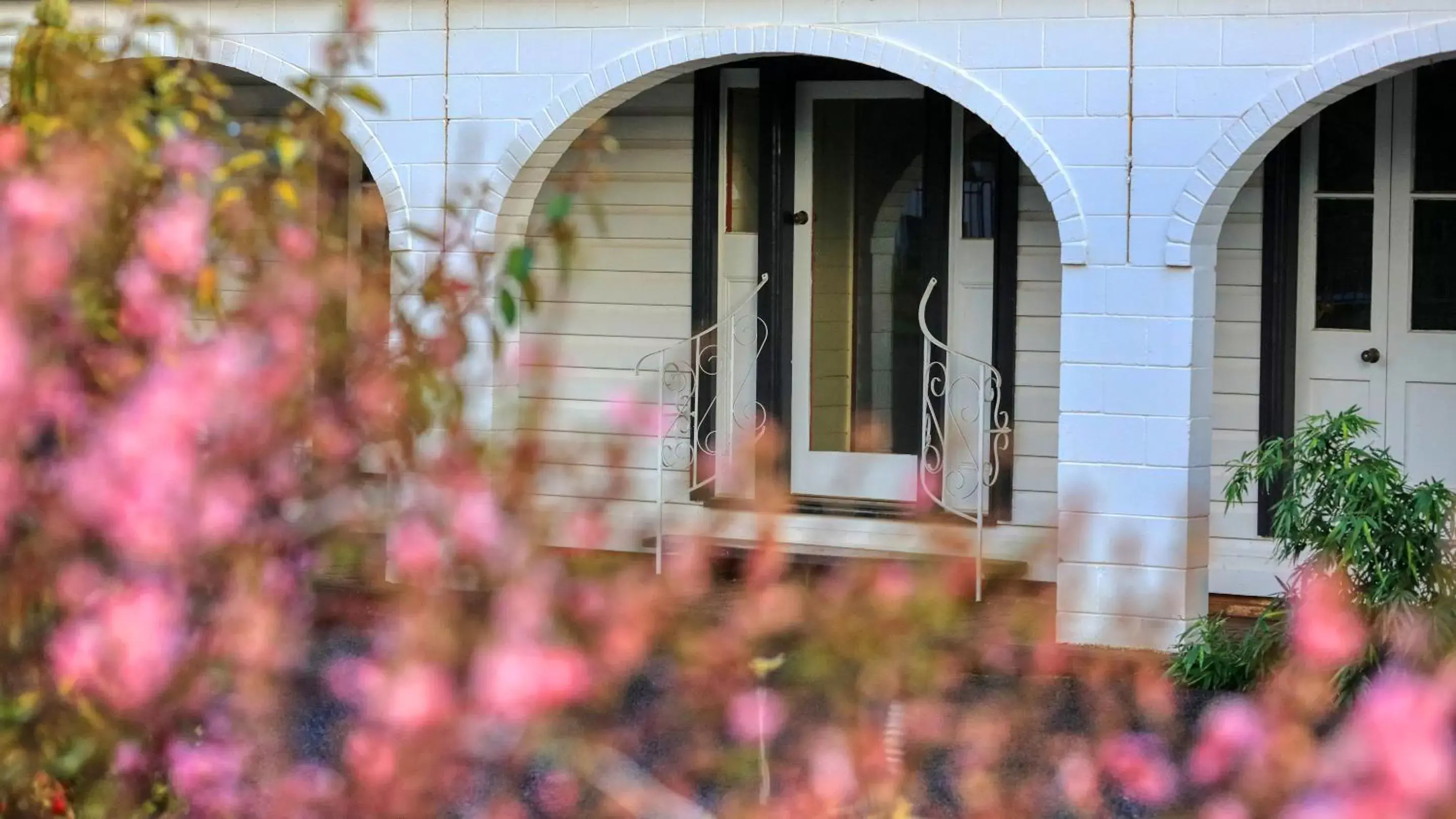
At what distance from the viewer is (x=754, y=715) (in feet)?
8.05

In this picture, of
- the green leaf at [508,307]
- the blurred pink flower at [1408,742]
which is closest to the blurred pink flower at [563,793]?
the green leaf at [508,307]

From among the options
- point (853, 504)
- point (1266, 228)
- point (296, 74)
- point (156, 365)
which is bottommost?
point (853, 504)

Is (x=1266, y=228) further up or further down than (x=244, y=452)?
further up

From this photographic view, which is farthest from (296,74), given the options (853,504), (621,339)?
(853,504)

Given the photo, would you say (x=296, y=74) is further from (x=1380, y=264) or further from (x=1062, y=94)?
(x=1380, y=264)

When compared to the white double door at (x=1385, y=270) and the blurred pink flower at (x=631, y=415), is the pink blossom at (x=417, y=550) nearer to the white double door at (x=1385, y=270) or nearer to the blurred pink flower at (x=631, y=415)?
the blurred pink flower at (x=631, y=415)

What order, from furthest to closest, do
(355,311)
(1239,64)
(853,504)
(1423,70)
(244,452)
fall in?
(853,504) → (1423,70) → (1239,64) → (355,311) → (244,452)

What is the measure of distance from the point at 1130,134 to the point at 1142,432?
1.11m

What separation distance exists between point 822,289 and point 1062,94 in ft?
7.27

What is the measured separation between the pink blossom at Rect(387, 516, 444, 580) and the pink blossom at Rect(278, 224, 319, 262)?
38 centimetres

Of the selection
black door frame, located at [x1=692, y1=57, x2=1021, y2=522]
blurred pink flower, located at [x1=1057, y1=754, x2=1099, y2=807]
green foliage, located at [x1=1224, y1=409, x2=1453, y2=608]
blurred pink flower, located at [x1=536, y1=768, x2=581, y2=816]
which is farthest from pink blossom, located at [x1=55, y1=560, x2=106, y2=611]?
black door frame, located at [x1=692, y1=57, x2=1021, y2=522]

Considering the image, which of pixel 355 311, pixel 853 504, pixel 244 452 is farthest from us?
pixel 853 504

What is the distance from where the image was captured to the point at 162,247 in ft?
7.27

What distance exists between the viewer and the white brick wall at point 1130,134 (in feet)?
23.7
